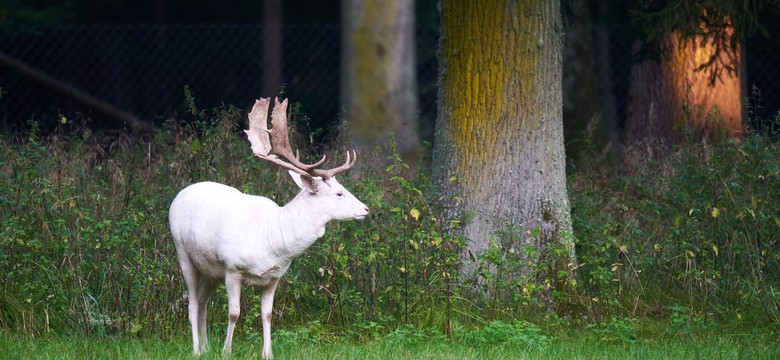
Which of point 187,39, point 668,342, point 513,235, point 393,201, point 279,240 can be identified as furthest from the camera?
point 187,39

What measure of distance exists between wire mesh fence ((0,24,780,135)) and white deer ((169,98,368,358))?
9896mm

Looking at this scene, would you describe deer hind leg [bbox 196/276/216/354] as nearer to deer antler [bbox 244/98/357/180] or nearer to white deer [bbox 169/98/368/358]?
white deer [bbox 169/98/368/358]

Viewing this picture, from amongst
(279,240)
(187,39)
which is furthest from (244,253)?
(187,39)

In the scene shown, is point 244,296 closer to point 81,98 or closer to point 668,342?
point 668,342

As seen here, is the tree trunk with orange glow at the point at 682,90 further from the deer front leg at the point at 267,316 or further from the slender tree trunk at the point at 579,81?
the deer front leg at the point at 267,316

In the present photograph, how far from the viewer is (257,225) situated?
5.55m

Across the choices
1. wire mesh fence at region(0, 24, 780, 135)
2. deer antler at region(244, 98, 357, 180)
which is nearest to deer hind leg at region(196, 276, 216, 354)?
deer antler at region(244, 98, 357, 180)

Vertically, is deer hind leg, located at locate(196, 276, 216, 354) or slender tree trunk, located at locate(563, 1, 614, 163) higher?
slender tree trunk, located at locate(563, 1, 614, 163)

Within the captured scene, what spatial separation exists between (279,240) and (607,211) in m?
3.35

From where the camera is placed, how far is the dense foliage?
21.7 feet

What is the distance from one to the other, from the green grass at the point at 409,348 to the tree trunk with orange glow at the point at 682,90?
12.3ft

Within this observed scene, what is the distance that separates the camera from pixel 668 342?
651cm

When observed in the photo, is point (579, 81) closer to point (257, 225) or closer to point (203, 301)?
point (203, 301)

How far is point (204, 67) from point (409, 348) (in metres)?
11.6
